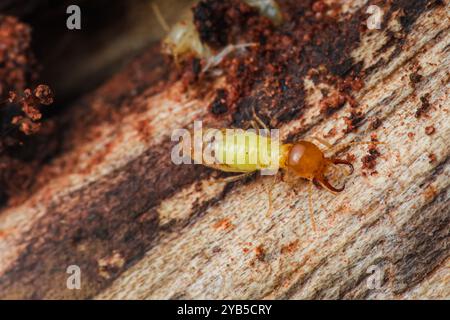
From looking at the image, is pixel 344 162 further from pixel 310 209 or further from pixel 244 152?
pixel 244 152

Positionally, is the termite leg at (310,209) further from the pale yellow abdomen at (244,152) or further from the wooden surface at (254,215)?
the pale yellow abdomen at (244,152)

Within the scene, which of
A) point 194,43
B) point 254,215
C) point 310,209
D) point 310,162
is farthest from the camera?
point 194,43

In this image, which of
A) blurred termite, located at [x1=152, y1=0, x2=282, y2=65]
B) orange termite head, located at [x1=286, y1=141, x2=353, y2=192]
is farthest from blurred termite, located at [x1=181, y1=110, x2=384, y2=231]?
blurred termite, located at [x1=152, y1=0, x2=282, y2=65]

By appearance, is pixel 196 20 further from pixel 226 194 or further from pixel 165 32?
pixel 226 194

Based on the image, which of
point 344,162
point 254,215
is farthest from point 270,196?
point 344,162

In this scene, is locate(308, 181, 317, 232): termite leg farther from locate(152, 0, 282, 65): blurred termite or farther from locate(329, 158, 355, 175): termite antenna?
locate(152, 0, 282, 65): blurred termite

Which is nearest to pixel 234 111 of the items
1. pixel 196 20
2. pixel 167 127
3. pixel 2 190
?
pixel 167 127
